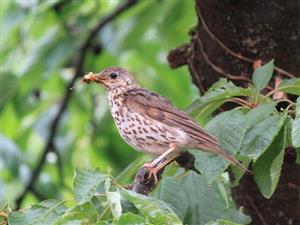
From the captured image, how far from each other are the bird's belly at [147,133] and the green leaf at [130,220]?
1.05 metres

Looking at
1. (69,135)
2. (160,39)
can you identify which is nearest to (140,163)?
(160,39)

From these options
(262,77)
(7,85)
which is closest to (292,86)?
(262,77)

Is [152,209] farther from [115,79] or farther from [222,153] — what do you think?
[115,79]

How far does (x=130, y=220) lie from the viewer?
3391 mm

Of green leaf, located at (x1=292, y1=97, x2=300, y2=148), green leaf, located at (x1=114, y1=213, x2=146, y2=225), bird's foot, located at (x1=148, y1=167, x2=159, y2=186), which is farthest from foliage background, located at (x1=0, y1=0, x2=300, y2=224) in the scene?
green leaf, located at (x1=114, y1=213, x2=146, y2=225)

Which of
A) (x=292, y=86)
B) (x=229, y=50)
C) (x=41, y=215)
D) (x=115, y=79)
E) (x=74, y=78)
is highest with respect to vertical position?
(x=74, y=78)

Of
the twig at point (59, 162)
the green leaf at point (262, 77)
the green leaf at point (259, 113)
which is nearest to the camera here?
the green leaf at point (259, 113)

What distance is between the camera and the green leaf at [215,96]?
172 inches

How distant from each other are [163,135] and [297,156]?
1.92ft

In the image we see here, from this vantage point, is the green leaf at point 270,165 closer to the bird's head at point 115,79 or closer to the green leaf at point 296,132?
the green leaf at point 296,132

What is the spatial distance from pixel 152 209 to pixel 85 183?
320mm

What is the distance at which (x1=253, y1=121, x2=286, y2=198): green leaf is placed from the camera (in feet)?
13.5

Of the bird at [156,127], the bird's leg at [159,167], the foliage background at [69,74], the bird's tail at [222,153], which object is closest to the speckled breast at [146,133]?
the bird at [156,127]

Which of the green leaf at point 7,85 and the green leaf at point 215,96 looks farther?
the green leaf at point 7,85
